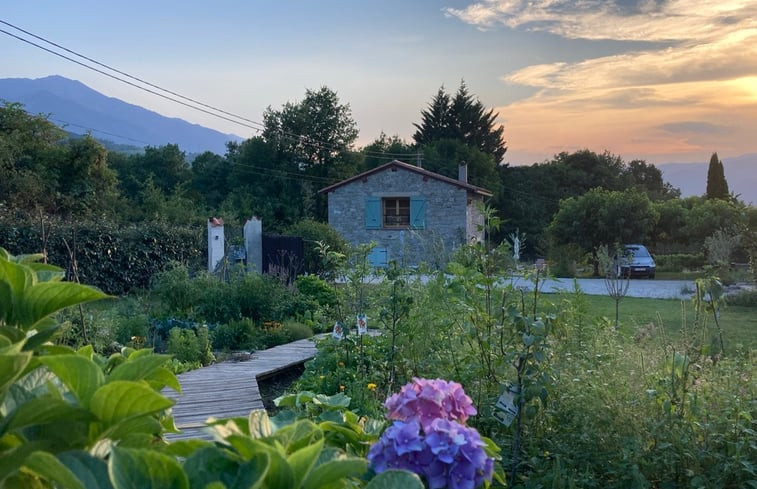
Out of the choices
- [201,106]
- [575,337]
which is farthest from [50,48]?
[575,337]

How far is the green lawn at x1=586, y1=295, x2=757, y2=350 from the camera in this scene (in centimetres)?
883

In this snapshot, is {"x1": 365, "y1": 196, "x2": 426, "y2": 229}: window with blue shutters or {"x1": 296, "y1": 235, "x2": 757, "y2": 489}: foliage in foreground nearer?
{"x1": 296, "y1": 235, "x2": 757, "y2": 489}: foliage in foreground

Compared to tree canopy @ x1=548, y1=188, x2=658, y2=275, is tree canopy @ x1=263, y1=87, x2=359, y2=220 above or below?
above

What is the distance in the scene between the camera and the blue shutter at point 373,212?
78.9 ft

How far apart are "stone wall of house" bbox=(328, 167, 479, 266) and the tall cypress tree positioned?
15527 millimetres

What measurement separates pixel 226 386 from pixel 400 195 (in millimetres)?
19038

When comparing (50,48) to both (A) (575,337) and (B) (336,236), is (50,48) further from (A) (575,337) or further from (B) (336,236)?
(A) (575,337)

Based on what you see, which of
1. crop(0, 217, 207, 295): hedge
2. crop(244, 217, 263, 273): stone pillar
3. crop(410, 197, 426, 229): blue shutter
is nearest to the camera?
crop(0, 217, 207, 295): hedge

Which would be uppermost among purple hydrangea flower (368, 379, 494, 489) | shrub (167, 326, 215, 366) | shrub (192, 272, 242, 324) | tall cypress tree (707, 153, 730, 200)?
tall cypress tree (707, 153, 730, 200)

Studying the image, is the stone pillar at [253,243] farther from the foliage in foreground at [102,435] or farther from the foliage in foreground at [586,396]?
the foliage in foreground at [102,435]

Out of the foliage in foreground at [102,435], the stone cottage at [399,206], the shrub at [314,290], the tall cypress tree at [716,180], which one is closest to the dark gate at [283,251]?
the shrub at [314,290]

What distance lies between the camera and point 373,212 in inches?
949

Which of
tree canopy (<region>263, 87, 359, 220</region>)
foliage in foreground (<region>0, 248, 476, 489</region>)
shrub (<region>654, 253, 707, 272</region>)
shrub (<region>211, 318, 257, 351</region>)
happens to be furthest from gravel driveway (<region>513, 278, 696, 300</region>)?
tree canopy (<region>263, 87, 359, 220</region>)

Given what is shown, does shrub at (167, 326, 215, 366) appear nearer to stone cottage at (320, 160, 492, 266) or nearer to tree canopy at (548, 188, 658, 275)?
stone cottage at (320, 160, 492, 266)
